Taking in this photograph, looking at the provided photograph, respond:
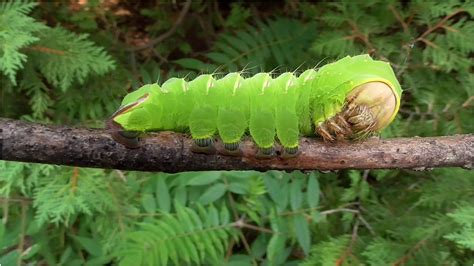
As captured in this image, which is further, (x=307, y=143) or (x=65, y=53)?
(x=65, y=53)

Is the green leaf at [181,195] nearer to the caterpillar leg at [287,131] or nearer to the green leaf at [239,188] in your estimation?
the green leaf at [239,188]

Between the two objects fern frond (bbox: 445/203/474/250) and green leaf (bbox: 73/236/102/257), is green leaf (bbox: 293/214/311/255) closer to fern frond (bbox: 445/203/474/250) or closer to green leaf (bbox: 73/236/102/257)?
fern frond (bbox: 445/203/474/250)

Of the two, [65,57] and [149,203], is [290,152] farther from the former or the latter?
[65,57]

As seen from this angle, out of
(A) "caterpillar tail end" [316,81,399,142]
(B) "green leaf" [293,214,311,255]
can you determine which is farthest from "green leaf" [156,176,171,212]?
(A) "caterpillar tail end" [316,81,399,142]

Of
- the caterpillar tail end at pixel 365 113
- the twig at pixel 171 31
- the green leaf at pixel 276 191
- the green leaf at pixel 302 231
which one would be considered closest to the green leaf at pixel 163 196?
the green leaf at pixel 276 191

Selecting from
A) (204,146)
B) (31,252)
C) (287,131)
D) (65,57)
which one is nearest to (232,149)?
(204,146)

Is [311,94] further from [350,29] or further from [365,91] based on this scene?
[350,29]

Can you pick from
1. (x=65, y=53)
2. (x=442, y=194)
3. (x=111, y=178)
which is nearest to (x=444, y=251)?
(x=442, y=194)

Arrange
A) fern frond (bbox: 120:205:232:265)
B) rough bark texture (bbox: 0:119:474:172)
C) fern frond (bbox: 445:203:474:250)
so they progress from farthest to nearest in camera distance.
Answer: fern frond (bbox: 120:205:232:265) → fern frond (bbox: 445:203:474:250) → rough bark texture (bbox: 0:119:474:172)
